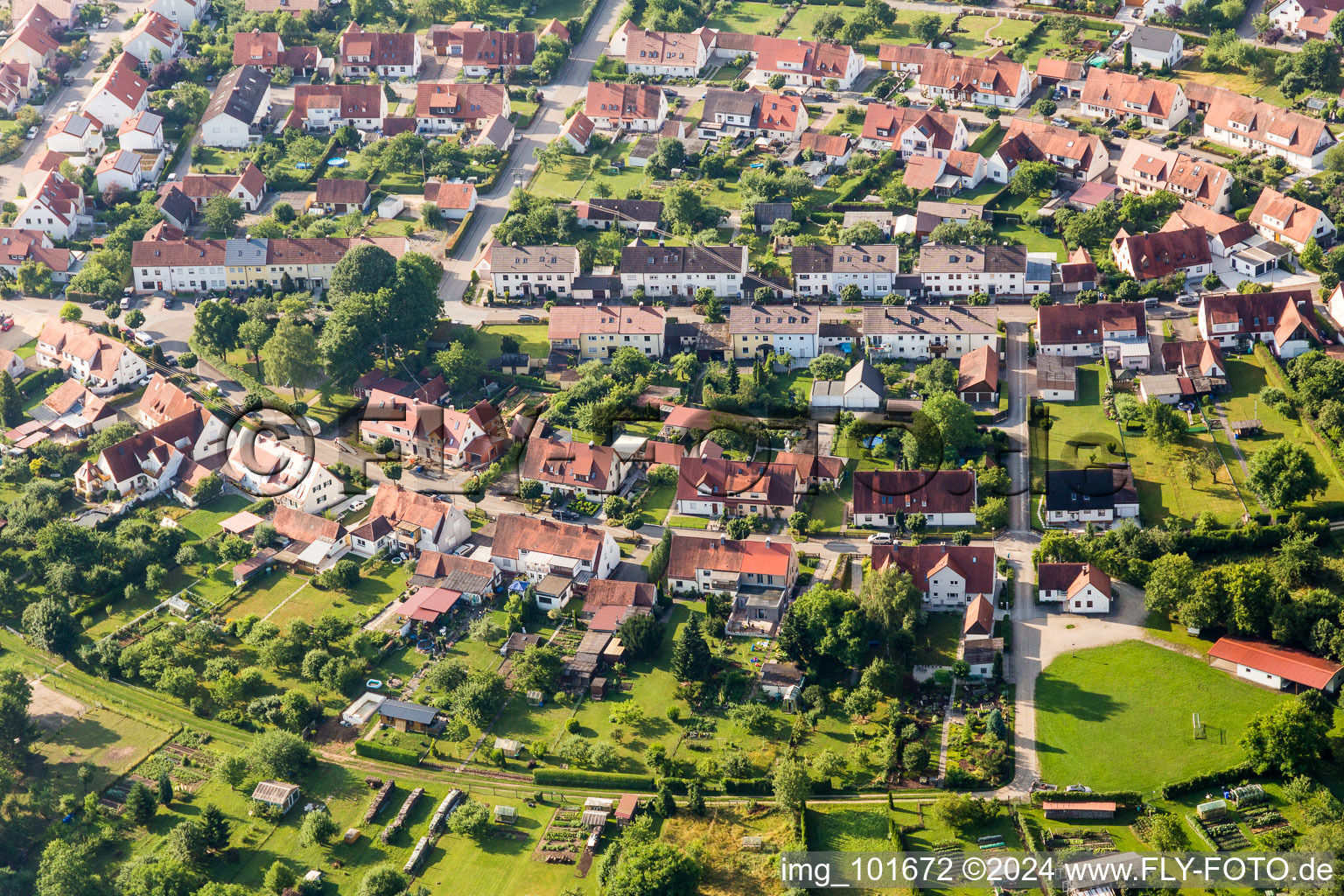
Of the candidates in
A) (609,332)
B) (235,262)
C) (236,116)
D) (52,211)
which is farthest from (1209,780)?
(236,116)

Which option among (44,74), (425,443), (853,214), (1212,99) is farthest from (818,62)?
(44,74)

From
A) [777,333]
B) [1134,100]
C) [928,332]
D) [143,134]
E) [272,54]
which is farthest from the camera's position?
[272,54]

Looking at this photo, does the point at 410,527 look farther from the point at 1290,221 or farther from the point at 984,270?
the point at 1290,221

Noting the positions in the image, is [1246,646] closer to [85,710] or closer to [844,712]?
[844,712]

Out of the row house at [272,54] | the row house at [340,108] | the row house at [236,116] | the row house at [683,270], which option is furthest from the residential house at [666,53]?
the row house at [683,270]

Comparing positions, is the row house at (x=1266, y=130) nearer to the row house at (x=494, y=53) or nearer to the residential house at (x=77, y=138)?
the row house at (x=494, y=53)

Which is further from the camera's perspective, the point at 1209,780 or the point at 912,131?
the point at 912,131

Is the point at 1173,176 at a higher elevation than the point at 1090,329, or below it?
higher
